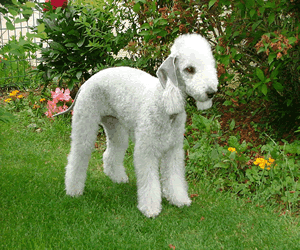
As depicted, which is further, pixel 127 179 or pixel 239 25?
pixel 127 179

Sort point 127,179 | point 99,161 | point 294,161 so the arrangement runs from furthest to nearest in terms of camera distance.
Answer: point 99,161 < point 127,179 < point 294,161

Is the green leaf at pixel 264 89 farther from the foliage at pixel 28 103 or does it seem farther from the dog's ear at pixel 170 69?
the foliage at pixel 28 103

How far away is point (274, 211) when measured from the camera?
3441mm

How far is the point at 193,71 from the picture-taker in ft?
9.47

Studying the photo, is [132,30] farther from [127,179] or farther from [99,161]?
[127,179]

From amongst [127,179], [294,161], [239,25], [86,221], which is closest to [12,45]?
[86,221]

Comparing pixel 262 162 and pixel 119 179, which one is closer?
pixel 262 162

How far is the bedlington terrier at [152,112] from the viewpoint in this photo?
9.52 ft

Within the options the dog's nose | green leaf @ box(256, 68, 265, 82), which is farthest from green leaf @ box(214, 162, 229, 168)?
the dog's nose

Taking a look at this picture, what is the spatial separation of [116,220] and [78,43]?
3.13 meters

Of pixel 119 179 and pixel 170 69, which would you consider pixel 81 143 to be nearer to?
pixel 119 179

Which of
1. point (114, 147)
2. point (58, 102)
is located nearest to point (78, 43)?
point (58, 102)

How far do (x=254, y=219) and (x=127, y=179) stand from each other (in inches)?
60.6

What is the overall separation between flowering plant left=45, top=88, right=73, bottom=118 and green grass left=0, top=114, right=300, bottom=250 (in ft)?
4.98
